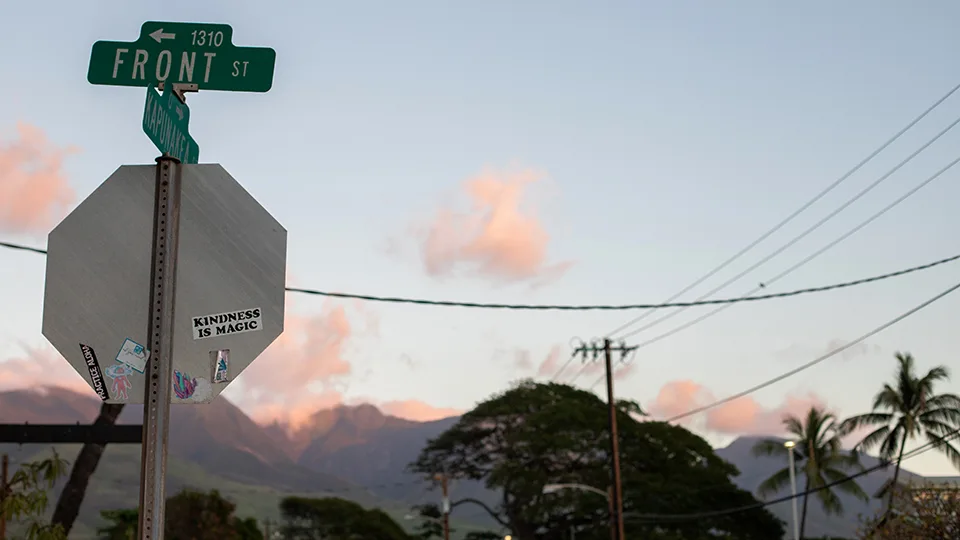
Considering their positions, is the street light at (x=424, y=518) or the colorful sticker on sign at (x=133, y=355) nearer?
the colorful sticker on sign at (x=133, y=355)

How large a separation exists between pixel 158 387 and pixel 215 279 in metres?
0.42

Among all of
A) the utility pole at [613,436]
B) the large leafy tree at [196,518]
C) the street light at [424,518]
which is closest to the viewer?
the utility pole at [613,436]

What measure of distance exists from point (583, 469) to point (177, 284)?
194 feet

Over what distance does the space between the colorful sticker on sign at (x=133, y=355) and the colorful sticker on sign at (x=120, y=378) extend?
18 millimetres

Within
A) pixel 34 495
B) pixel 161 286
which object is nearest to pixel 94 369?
pixel 161 286

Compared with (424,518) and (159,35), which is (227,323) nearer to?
(159,35)

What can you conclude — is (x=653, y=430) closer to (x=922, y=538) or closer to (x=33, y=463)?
(x=922, y=538)

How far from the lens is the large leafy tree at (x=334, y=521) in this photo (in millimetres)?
78250

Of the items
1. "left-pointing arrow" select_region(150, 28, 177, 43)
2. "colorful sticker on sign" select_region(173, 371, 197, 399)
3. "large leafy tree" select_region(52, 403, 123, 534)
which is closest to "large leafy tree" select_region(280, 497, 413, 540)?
"large leafy tree" select_region(52, 403, 123, 534)

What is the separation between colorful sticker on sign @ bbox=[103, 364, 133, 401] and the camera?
3734 mm

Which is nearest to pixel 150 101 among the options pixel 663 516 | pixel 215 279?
pixel 215 279

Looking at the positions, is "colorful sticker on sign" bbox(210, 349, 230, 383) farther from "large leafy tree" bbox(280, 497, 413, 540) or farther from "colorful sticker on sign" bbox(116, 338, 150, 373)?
"large leafy tree" bbox(280, 497, 413, 540)

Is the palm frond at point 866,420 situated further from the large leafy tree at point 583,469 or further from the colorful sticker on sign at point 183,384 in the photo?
the colorful sticker on sign at point 183,384

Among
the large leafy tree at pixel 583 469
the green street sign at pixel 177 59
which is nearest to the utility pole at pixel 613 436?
the large leafy tree at pixel 583 469
